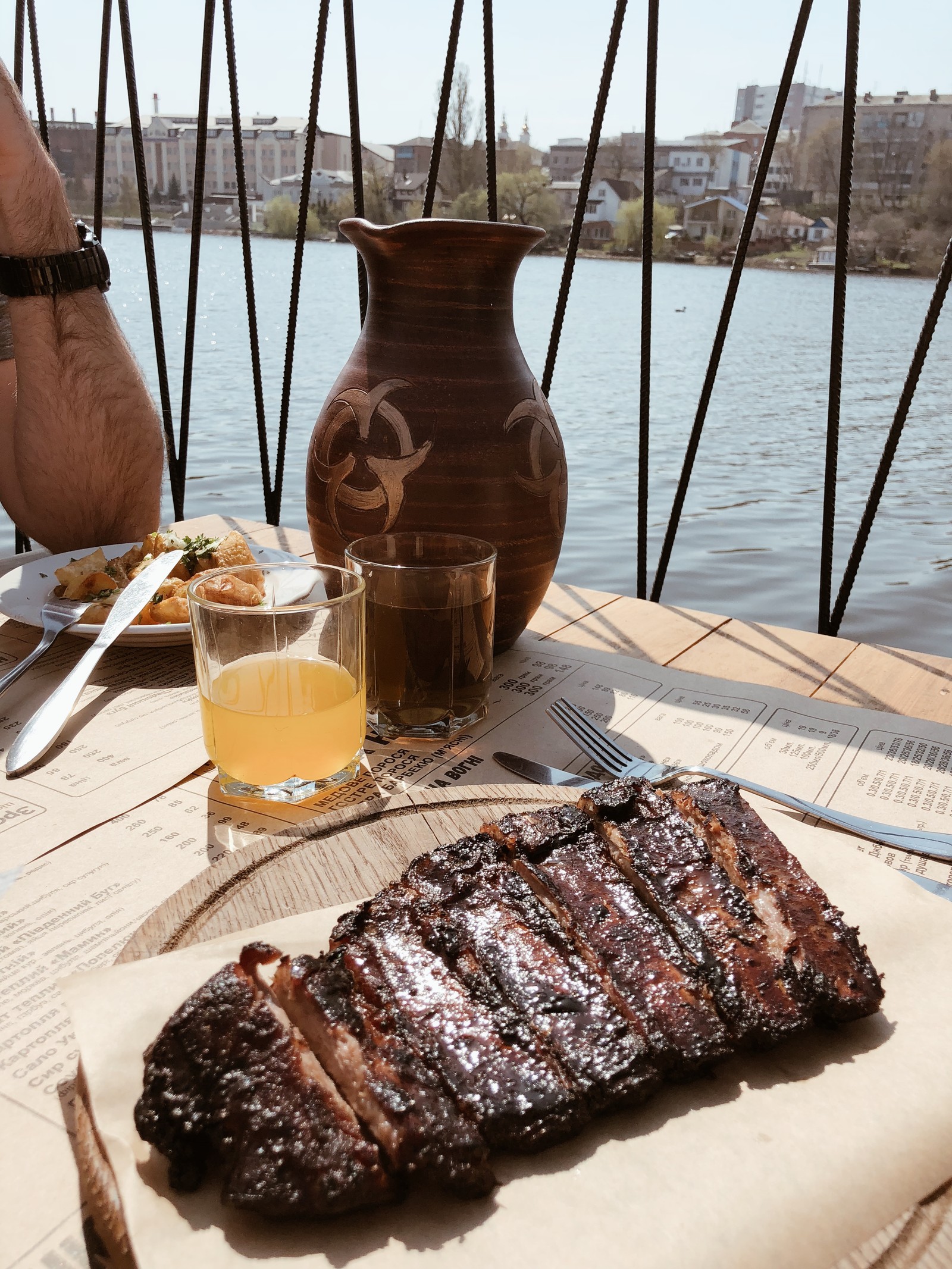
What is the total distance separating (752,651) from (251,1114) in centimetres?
137

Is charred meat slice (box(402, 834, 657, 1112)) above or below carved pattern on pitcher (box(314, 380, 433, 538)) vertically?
below

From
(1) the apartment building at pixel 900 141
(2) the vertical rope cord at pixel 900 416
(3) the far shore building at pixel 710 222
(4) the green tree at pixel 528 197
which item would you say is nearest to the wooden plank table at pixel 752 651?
(2) the vertical rope cord at pixel 900 416

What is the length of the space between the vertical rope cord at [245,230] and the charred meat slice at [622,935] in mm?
2050

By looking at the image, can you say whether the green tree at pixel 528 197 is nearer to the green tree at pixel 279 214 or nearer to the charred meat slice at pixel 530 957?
the charred meat slice at pixel 530 957

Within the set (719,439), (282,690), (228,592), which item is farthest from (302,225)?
(719,439)

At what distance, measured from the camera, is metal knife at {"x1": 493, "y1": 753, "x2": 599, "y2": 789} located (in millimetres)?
1226

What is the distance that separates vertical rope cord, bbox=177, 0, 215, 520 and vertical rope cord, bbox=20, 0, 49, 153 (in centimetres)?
46

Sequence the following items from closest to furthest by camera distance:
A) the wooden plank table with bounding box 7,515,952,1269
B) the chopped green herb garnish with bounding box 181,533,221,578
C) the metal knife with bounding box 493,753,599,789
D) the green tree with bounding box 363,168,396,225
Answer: the metal knife with bounding box 493,753,599,789
the wooden plank table with bounding box 7,515,952,1269
the chopped green herb garnish with bounding box 181,533,221,578
the green tree with bounding box 363,168,396,225

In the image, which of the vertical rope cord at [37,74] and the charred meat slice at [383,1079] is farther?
the vertical rope cord at [37,74]

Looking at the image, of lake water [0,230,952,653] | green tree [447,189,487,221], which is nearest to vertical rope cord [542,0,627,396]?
green tree [447,189,487,221]

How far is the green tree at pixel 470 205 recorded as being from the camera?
2.99 metres

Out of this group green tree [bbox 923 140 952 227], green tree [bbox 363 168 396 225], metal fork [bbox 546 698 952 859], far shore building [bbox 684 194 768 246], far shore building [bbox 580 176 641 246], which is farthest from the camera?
far shore building [bbox 684 194 768 246]

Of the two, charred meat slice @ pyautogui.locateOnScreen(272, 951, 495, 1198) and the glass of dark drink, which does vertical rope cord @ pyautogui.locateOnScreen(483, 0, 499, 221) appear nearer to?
the glass of dark drink

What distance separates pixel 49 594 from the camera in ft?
5.58
